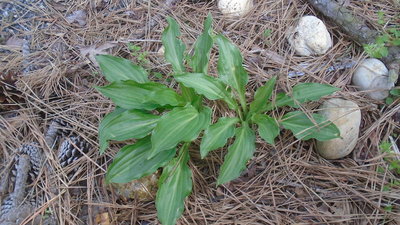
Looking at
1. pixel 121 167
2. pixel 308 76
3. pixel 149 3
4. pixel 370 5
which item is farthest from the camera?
pixel 149 3

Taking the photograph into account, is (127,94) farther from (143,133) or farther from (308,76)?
(308,76)

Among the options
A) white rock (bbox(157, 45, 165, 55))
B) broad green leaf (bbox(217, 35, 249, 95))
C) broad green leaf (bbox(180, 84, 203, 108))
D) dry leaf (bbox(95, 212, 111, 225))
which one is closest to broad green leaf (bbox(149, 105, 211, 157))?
broad green leaf (bbox(180, 84, 203, 108))

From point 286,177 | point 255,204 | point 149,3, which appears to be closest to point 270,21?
point 149,3

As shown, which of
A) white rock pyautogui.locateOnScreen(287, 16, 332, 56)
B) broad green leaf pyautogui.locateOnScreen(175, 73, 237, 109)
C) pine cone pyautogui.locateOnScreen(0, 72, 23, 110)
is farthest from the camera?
white rock pyautogui.locateOnScreen(287, 16, 332, 56)

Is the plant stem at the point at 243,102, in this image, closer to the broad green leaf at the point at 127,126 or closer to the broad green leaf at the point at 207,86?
the broad green leaf at the point at 207,86

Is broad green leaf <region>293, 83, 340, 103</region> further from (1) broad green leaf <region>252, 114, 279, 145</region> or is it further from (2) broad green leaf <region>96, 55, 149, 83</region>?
(2) broad green leaf <region>96, 55, 149, 83</region>

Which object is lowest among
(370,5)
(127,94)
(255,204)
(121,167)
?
(255,204)

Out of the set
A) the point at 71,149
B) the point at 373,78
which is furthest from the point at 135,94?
the point at 373,78
